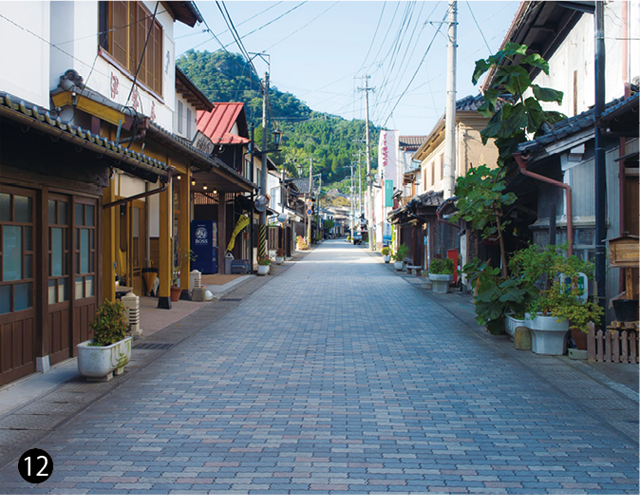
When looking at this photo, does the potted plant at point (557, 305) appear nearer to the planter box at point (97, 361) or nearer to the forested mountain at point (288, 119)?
the planter box at point (97, 361)

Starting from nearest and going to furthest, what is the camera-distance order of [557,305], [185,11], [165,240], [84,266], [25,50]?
[25,50] → [557,305] → [84,266] → [165,240] → [185,11]

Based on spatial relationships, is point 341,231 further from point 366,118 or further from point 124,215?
point 124,215

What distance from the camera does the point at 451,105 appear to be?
16.2 meters

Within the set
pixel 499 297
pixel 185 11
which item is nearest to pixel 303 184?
pixel 185 11

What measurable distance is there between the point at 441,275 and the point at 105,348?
12983 millimetres

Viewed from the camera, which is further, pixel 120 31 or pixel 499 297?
pixel 120 31

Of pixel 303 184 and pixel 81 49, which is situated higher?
pixel 303 184

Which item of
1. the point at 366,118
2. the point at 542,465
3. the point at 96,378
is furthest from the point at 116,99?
the point at 366,118

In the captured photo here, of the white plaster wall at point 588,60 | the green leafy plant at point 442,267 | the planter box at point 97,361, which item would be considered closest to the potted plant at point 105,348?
the planter box at point 97,361

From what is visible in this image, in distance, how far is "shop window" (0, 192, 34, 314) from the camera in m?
6.84

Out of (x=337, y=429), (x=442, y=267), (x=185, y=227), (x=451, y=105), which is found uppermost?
(x=451, y=105)

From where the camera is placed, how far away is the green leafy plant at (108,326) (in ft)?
24.0

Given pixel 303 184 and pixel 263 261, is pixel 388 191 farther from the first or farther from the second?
pixel 303 184

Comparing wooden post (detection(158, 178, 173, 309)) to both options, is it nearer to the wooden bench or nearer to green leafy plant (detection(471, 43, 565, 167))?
green leafy plant (detection(471, 43, 565, 167))
